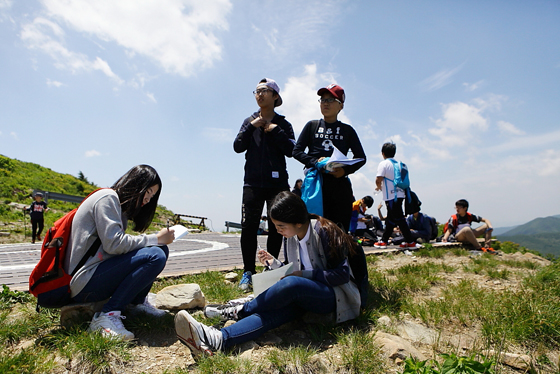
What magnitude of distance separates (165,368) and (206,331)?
0.33 metres

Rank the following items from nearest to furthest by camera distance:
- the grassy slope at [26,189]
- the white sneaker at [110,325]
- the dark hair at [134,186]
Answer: the white sneaker at [110,325] → the dark hair at [134,186] → the grassy slope at [26,189]

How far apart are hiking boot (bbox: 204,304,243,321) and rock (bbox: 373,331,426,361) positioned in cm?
110

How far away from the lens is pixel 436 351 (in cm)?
236

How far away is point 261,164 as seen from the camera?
3932 mm

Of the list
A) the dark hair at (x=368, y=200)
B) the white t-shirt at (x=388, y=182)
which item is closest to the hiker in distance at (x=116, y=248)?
the white t-shirt at (x=388, y=182)

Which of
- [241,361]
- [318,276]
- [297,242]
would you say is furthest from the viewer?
[297,242]

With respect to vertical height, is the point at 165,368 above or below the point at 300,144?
below

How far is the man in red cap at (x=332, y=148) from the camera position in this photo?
12.2 feet

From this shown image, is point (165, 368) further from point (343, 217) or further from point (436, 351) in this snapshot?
point (343, 217)

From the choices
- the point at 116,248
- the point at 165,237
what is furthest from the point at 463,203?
the point at 116,248

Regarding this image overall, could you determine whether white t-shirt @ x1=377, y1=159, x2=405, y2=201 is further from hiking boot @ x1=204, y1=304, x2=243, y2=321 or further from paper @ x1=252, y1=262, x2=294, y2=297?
hiking boot @ x1=204, y1=304, x2=243, y2=321

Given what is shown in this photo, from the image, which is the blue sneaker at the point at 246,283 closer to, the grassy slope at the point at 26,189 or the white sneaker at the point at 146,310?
the white sneaker at the point at 146,310

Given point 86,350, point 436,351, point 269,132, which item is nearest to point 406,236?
point 269,132

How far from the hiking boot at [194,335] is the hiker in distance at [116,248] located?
473 mm
